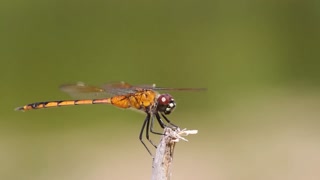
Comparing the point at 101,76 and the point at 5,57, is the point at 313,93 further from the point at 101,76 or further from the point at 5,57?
the point at 5,57

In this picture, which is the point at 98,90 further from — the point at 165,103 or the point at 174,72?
the point at 174,72

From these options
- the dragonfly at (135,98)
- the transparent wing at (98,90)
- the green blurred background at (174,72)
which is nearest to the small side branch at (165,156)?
the dragonfly at (135,98)

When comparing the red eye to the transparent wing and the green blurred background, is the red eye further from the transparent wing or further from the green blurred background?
the green blurred background

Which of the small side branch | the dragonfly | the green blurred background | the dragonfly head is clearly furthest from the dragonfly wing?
the green blurred background

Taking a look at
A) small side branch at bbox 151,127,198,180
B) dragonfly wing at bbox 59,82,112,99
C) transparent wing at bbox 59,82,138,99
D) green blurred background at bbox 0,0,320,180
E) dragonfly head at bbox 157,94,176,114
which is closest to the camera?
small side branch at bbox 151,127,198,180

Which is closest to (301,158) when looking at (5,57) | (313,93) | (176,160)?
(176,160)
